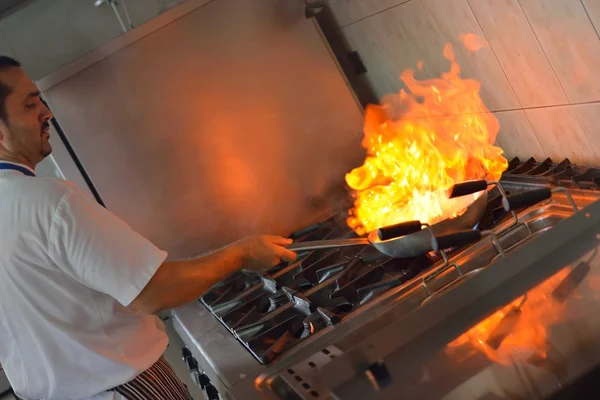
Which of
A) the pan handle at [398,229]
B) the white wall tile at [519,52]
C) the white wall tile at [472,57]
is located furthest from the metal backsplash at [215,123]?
the pan handle at [398,229]

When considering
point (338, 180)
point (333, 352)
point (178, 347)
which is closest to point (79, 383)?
point (333, 352)

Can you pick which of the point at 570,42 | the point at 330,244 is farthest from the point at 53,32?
the point at 570,42

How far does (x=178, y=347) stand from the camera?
5.93 ft

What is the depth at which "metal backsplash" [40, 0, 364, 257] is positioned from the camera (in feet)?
5.77

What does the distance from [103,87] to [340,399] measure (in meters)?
1.21

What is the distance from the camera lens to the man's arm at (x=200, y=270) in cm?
112

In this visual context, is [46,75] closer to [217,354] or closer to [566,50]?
[217,354]

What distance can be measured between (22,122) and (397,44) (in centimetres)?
98

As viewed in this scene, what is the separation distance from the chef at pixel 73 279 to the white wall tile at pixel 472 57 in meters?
0.61

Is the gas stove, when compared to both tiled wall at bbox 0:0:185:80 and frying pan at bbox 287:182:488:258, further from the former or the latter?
tiled wall at bbox 0:0:185:80

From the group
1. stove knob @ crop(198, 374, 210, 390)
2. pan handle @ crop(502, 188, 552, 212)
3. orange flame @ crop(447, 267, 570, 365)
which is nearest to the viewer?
orange flame @ crop(447, 267, 570, 365)

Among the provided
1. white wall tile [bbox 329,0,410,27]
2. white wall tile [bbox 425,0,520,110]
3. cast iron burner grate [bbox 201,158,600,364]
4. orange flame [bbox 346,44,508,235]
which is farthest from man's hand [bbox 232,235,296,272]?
white wall tile [bbox 329,0,410,27]

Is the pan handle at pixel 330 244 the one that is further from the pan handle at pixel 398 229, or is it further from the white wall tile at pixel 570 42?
the white wall tile at pixel 570 42

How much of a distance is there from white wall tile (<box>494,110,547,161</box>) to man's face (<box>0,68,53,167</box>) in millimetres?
999
